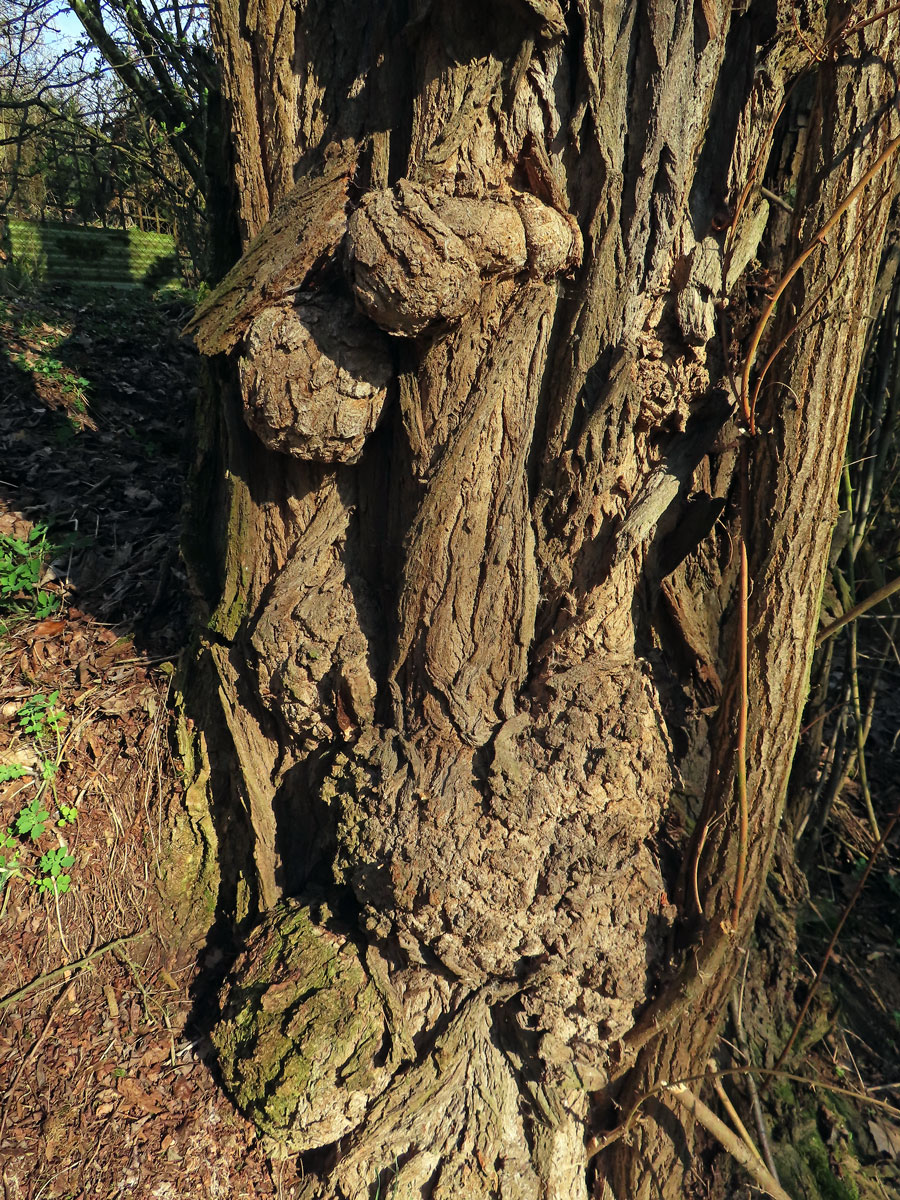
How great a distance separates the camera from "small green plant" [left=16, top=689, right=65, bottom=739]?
2.95 metres

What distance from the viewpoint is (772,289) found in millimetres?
2021

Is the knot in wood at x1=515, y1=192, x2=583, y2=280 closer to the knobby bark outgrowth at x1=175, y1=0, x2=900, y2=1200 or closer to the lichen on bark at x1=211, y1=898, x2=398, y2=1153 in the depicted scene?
the knobby bark outgrowth at x1=175, y1=0, x2=900, y2=1200

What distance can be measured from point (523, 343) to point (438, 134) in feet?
1.92

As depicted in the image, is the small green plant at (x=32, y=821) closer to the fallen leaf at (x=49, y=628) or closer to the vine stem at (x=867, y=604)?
the fallen leaf at (x=49, y=628)

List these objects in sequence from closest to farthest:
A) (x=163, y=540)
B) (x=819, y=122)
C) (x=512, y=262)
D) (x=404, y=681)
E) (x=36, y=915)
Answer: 1. (x=819, y=122)
2. (x=512, y=262)
3. (x=404, y=681)
4. (x=36, y=915)
5. (x=163, y=540)

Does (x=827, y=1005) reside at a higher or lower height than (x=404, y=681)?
lower

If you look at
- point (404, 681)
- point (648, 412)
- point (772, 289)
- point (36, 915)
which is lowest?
point (36, 915)

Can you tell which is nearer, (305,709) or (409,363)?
(409,363)

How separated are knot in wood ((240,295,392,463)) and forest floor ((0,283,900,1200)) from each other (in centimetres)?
139

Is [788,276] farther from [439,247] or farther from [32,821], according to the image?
[32,821]

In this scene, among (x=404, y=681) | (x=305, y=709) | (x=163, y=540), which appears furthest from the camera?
(x=163, y=540)

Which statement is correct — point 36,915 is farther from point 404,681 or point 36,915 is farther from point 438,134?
point 438,134

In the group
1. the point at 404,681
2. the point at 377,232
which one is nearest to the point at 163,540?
the point at 404,681

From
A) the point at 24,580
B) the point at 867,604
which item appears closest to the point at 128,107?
the point at 24,580
